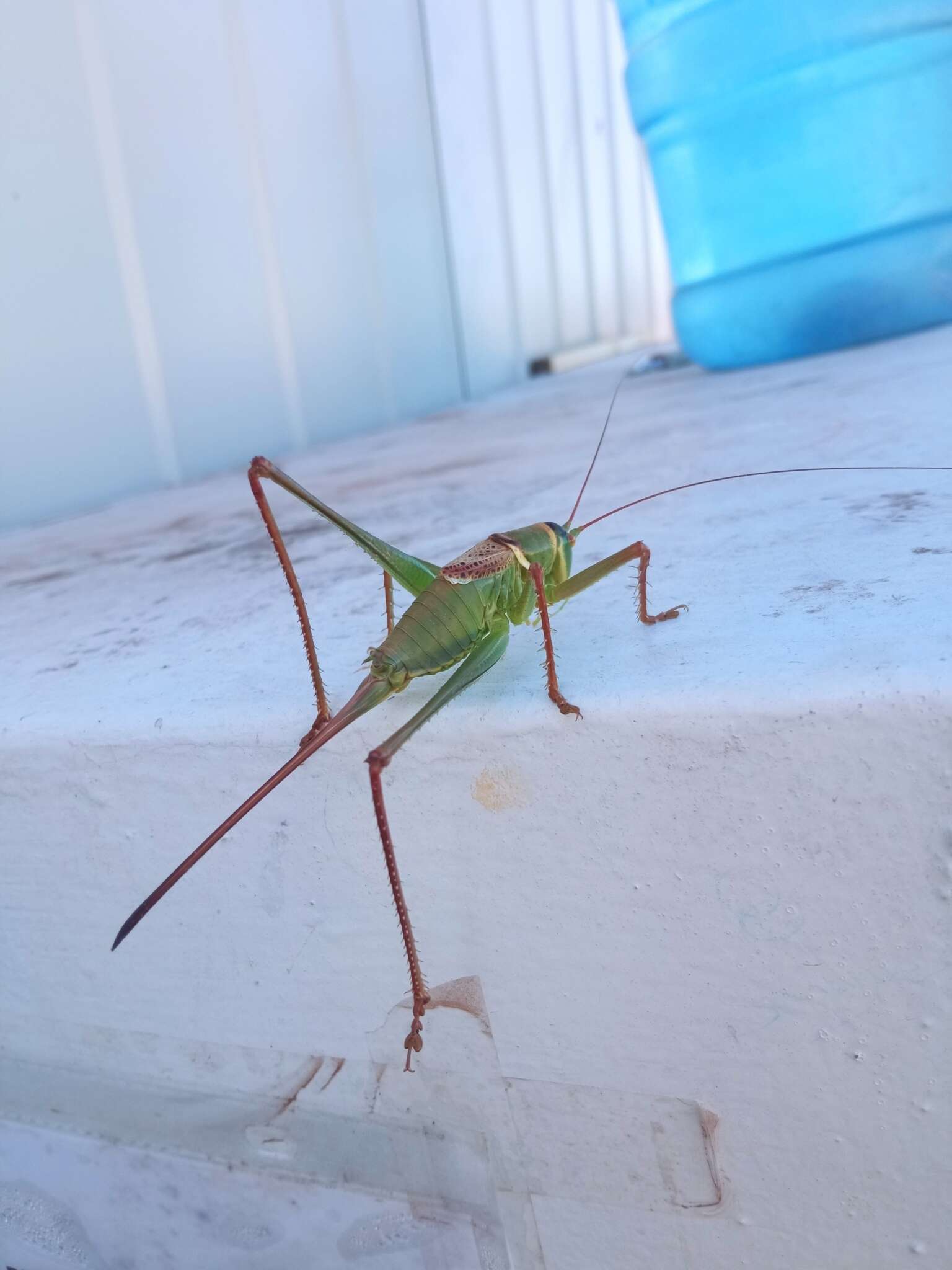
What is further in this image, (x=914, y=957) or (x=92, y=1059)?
(x=92, y=1059)

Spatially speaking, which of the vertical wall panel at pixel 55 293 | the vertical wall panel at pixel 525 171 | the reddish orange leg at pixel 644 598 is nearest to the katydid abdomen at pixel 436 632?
the reddish orange leg at pixel 644 598

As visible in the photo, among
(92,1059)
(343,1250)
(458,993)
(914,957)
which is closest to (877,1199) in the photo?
(914,957)

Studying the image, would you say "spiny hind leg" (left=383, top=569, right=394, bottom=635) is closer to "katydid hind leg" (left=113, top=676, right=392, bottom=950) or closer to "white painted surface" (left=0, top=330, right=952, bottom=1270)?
"white painted surface" (left=0, top=330, right=952, bottom=1270)

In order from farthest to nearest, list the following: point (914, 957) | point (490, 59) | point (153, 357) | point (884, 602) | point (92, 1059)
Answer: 1. point (490, 59)
2. point (153, 357)
3. point (92, 1059)
4. point (884, 602)
5. point (914, 957)

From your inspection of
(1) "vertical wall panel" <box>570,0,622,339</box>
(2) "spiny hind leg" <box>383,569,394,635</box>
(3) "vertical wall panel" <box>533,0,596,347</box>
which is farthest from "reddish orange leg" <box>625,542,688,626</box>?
(1) "vertical wall panel" <box>570,0,622,339</box>

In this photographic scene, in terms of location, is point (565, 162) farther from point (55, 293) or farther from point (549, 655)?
point (549, 655)

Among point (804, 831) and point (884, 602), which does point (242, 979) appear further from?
point (884, 602)

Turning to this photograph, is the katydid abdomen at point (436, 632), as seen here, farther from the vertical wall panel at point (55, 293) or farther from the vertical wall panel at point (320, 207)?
the vertical wall panel at point (320, 207)
